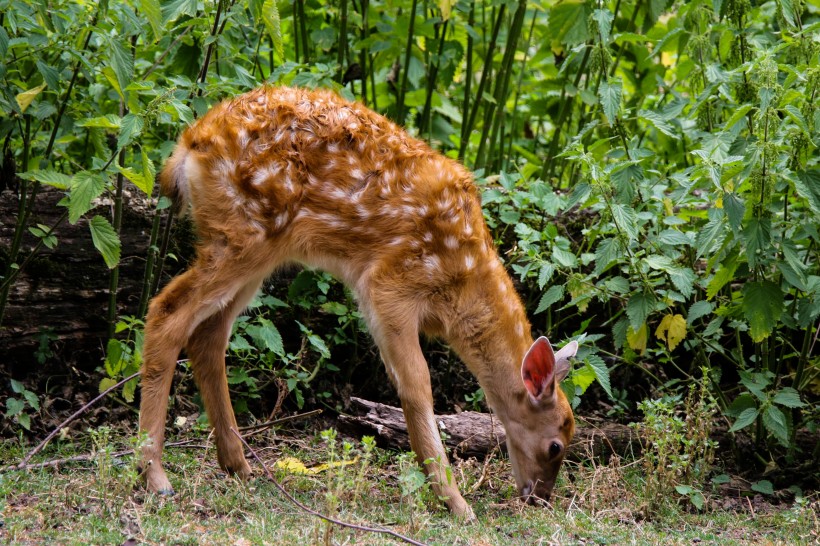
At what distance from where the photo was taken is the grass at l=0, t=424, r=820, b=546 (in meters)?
4.19

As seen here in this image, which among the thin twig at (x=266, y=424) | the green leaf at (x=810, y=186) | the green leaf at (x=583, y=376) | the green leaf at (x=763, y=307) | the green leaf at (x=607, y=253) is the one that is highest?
the green leaf at (x=810, y=186)

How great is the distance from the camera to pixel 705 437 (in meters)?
5.41

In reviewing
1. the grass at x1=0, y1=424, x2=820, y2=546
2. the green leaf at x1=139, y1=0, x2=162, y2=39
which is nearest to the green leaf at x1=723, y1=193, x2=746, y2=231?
the grass at x1=0, y1=424, x2=820, y2=546

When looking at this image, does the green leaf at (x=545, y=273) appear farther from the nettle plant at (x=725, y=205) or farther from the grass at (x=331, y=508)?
the grass at (x=331, y=508)

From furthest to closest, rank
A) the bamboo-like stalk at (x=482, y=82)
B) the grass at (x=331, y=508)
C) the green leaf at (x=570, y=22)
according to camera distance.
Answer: the bamboo-like stalk at (x=482, y=82)
the green leaf at (x=570, y=22)
the grass at (x=331, y=508)

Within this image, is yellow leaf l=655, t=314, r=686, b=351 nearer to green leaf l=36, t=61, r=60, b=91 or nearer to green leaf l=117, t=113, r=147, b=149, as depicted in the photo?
green leaf l=117, t=113, r=147, b=149

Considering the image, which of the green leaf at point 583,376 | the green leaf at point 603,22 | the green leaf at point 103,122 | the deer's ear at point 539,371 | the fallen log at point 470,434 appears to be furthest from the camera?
the fallen log at point 470,434

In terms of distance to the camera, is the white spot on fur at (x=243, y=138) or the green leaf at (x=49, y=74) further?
the white spot on fur at (x=243, y=138)

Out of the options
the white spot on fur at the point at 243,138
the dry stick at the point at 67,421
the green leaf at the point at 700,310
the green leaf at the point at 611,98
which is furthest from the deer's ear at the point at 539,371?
the dry stick at the point at 67,421

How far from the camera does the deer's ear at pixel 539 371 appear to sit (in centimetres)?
533

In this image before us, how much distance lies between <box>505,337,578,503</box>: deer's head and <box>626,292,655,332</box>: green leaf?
397 millimetres

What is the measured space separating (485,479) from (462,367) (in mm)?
1554

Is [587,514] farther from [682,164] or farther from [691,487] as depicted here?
[682,164]

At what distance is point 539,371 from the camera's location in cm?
545
